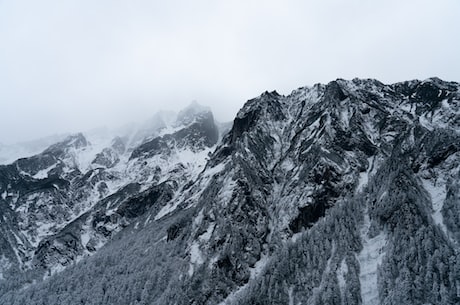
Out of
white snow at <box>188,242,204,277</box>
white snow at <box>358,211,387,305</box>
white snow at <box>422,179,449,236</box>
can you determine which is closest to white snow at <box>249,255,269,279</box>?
white snow at <box>188,242,204,277</box>

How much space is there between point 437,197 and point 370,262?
1726 inches

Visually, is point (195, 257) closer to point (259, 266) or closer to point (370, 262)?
point (259, 266)

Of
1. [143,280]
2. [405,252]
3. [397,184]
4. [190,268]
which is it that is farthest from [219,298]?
[397,184]

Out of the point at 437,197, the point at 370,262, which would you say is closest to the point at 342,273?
the point at 370,262

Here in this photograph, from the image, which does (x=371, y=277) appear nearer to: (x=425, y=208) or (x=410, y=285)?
(x=410, y=285)

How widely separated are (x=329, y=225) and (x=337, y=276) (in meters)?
31.2

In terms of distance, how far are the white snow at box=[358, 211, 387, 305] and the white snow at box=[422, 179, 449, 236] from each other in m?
20.0

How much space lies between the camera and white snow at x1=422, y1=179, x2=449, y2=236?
487 ft

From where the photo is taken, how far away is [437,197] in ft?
534

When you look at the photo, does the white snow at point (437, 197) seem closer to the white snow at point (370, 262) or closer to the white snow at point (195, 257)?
the white snow at point (370, 262)

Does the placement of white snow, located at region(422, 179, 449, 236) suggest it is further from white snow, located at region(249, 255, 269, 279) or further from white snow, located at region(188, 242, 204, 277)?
white snow, located at region(188, 242, 204, 277)

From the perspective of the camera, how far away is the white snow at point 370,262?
130250 mm

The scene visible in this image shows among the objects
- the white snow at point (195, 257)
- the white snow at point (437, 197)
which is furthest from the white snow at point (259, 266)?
the white snow at point (437, 197)

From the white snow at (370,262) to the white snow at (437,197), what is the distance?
2004 cm
